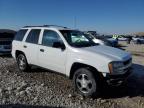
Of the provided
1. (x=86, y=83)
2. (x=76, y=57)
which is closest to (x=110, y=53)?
(x=76, y=57)

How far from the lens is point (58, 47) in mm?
7434

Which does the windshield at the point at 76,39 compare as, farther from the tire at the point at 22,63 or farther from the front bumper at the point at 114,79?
the tire at the point at 22,63

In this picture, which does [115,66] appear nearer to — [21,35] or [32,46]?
[32,46]

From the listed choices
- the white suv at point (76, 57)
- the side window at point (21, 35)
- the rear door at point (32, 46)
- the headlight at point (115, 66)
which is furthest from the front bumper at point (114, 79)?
the side window at point (21, 35)

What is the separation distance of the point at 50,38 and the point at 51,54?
637mm

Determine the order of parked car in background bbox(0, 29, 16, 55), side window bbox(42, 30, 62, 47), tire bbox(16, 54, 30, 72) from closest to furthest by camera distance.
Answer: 1. side window bbox(42, 30, 62, 47)
2. tire bbox(16, 54, 30, 72)
3. parked car in background bbox(0, 29, 16, 55)

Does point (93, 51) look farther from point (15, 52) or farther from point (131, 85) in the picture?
point (15, 52)

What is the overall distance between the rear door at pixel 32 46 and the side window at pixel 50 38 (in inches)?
16.3

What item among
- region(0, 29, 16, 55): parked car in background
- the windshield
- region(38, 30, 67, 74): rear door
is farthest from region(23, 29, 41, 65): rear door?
region(0, 29, 16, 55): parked car in background

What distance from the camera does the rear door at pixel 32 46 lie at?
28.3ft

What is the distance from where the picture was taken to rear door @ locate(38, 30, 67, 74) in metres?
7.42

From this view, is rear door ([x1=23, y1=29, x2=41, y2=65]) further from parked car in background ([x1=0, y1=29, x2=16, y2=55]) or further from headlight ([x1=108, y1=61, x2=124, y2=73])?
parked car in background ([x1=0, y1=29, x2=16, y2=55])

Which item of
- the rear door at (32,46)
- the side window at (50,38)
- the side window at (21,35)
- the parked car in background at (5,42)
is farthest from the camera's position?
the parked car in background at (5,42)

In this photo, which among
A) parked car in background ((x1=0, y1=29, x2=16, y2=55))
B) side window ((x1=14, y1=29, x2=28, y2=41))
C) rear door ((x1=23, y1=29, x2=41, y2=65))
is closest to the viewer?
rear door ((x1=23, y1=29, x2=41, y2=65))
